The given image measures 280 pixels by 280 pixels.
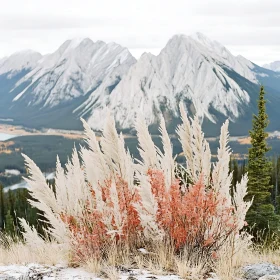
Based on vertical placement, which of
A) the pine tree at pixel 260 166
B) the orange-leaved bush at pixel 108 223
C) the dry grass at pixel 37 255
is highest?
the orange-leaved bush at pixel 108 223

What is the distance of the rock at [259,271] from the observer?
178 inches

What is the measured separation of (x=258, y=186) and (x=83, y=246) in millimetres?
23929

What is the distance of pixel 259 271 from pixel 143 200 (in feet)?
4.90

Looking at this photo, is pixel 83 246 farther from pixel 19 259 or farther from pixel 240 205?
pixel 240 205

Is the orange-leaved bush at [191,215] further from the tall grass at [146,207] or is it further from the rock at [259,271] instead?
the rock at [259,271]

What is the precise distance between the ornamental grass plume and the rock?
0.40 metres

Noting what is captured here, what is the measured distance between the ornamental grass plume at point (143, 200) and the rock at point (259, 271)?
0.40 metres

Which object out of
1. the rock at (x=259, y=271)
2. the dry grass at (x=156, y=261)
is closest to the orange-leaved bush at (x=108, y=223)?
the dry grass at (x=156, y=261)

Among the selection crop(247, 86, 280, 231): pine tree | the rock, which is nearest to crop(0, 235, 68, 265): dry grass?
the rock

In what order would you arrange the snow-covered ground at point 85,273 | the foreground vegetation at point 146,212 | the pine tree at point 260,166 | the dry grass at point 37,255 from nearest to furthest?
the snow-covered ground at point 85,273, the foreground vegetation at point 146,212, the dry grass at point 37,255, the pine tree at point 260,166

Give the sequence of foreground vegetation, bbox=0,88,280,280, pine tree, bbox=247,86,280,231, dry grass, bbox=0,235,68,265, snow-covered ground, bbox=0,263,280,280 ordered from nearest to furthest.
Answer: snow-covered ground, bbox=0,263,280,280, foreground vegetation, bbox=0,88,280,280, dry grass, bbox=0,235,68,265, pine tree, bbox=247,86,280,231

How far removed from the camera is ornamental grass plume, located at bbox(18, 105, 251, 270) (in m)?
4.73

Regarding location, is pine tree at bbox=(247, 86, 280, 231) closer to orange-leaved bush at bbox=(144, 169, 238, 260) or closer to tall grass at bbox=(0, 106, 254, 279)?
tall grass at bbox=(0, 106, 254, 279)

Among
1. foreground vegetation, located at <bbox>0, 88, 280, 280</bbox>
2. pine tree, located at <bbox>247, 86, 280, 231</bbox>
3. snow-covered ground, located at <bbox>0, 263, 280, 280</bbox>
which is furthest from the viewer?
pine tree, located at <bbox>247, 86, 280, 231</bbox>
